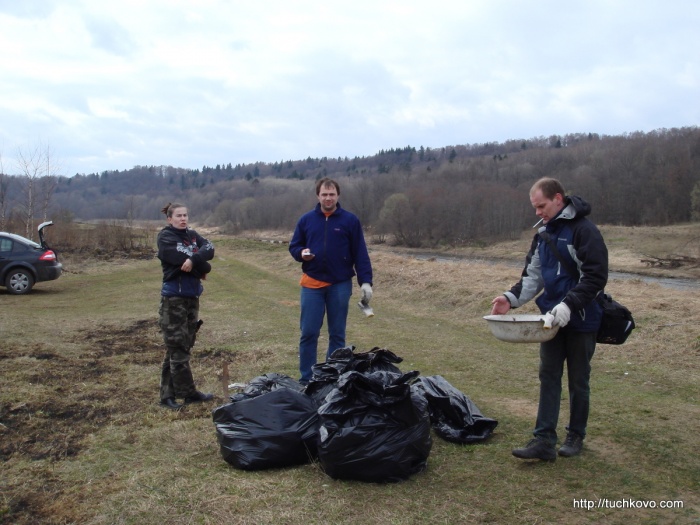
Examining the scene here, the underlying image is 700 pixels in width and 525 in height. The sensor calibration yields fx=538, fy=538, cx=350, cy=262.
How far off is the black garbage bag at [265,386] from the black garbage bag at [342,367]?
0.17 m

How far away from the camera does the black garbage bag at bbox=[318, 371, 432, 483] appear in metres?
3.11

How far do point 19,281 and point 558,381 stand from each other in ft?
45.8

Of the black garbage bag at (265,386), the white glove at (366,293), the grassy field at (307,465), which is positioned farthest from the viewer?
the white glove at (366,293)

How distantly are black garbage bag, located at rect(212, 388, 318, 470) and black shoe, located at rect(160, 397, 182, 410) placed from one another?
1366 mm

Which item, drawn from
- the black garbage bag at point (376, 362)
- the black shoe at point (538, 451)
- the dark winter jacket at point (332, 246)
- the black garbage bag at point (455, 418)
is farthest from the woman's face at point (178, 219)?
the black shoe at point (538, 451)

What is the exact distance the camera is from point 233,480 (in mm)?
3189

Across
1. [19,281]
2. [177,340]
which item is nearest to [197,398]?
[177,340]

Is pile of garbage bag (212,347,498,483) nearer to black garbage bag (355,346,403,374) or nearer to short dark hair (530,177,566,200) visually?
black garbage bag (355,346,403,374)

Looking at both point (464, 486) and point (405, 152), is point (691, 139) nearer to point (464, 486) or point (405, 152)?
point (464, 486)

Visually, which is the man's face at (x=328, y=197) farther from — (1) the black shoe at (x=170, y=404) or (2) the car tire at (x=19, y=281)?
(2) the car tire at (x=19, y=281)

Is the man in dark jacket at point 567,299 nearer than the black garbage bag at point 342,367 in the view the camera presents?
Yes

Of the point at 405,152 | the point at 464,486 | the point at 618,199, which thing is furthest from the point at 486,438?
the point at 405,152

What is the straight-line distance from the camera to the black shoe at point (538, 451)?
342cm

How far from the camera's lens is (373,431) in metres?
3.14
